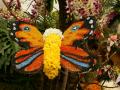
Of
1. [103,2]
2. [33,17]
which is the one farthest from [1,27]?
[103,2]

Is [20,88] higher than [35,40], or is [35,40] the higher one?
[35,40]

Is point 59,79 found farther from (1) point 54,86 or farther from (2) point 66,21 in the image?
(2) point 66,21

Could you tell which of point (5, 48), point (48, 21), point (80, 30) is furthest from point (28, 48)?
point (48, 21)

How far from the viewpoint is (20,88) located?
1.20 m

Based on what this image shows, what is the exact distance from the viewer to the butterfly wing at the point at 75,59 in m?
0.86

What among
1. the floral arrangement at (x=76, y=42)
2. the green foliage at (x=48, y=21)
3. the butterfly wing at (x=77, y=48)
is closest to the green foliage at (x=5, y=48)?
the floral arrangement at (x=76, y=42)

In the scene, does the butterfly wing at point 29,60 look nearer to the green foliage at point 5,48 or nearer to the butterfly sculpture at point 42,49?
the butterfly sculpture at point 42,49

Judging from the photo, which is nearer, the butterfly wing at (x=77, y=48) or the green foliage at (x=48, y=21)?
the butterfly wing at (x=77, y=48)

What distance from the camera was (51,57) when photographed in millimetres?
873

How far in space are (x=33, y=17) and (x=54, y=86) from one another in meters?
0.29

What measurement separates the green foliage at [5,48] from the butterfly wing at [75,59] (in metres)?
0.26

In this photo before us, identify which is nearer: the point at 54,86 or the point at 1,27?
the point at 54,86

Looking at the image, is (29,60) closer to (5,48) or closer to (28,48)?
(28,48)

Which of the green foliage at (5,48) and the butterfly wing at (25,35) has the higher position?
the butterfly wing at (25,35)
